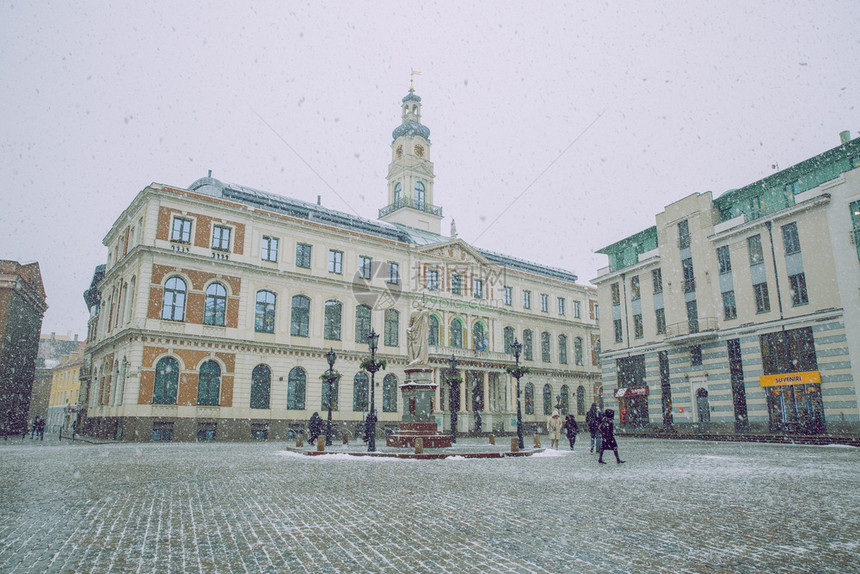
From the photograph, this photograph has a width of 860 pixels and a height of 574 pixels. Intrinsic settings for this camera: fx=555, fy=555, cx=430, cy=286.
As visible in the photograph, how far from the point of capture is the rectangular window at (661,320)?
3888 centimetres

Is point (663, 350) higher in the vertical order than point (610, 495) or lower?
higher

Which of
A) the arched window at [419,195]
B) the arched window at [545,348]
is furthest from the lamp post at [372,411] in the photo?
the arched window at [545,348]

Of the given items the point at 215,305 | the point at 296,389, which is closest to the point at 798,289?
the point at 296,389

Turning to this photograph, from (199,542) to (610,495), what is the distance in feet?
21.2

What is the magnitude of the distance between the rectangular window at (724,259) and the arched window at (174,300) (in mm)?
32935

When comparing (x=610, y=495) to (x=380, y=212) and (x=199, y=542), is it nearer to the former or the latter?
(x=199, y=542)

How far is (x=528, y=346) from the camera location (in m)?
52.8

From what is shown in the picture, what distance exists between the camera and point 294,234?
3838 centimetres

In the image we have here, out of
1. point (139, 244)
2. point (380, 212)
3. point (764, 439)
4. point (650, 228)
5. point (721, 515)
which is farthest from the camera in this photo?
point (380, 212)

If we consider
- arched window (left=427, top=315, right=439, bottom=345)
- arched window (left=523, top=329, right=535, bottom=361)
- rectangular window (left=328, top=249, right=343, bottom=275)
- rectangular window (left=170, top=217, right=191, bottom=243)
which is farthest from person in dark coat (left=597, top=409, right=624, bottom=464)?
arched window (left=523, top=329, right=535, bottom=361)

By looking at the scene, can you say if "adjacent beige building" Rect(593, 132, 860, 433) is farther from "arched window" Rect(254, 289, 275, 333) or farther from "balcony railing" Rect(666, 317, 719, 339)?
"arched window" Rect(254, 289, 275, 333)

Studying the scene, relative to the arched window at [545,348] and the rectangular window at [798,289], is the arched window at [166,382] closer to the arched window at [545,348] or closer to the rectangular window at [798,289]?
the arched window at [545,348]

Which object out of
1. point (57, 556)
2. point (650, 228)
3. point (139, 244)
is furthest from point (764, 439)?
point (139, 244)

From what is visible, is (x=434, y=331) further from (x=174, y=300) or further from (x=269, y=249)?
(x=174, y=300)
